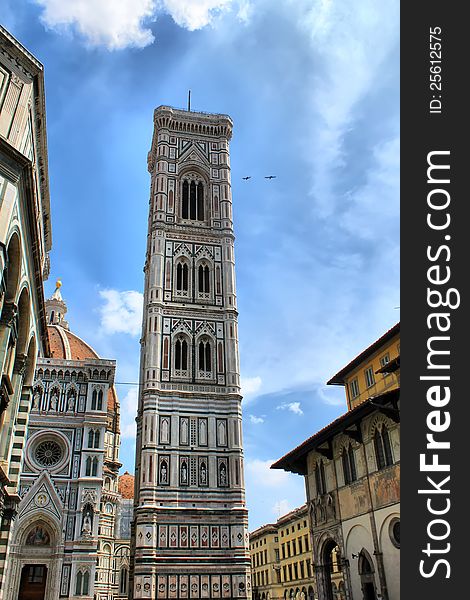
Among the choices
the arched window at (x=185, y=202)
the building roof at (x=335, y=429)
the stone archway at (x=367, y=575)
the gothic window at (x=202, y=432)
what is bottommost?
the stone archway at (x=367, y=575)

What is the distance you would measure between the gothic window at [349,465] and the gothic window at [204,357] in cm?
2103

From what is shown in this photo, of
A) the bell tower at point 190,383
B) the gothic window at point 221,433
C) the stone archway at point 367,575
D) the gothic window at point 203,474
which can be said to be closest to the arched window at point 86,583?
the bell tower at point 190,383

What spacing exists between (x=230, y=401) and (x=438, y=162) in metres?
33.5

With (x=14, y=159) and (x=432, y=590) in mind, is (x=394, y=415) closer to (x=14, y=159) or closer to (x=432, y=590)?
(x=432, y=590)

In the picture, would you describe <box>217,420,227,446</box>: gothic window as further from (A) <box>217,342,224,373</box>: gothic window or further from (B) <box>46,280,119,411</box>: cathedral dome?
(B) <box>46,280,119,411</box>: cathedral dome

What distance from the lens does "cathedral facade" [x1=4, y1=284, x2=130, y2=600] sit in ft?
117

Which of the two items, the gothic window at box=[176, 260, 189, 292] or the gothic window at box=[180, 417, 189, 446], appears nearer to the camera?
the gothic window at box=[180, 417, 189, 446]

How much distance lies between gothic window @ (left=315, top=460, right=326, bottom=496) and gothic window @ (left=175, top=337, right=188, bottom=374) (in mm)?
19019

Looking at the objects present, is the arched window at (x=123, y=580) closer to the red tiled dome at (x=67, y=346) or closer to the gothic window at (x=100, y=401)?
the red tiled dome at (x=67, y=346)

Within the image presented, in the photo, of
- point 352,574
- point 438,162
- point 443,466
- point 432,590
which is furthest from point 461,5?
point 352,574

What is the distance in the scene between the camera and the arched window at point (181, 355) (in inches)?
1641

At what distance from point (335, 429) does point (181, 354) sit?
2177 centimetres

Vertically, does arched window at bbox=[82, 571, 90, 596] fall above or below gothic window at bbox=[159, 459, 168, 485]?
below

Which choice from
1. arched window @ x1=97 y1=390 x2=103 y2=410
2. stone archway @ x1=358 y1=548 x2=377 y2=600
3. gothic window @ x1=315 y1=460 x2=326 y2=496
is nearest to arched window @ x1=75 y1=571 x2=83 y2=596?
arched window @ x1=97 y1=390 x2=103 y2=410
